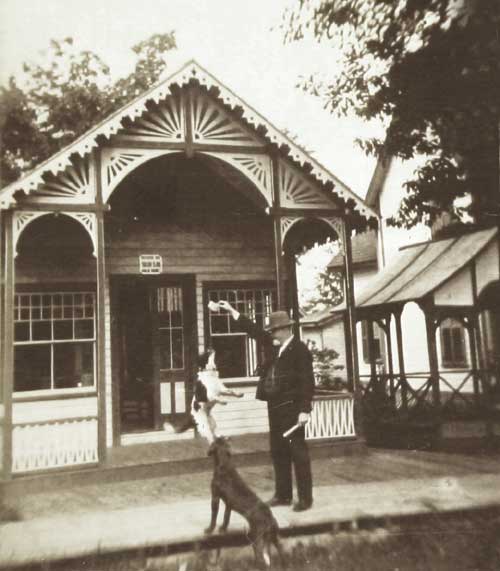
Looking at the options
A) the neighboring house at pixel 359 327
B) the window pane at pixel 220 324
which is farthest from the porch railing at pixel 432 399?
the neighboring house at pixel 359 327

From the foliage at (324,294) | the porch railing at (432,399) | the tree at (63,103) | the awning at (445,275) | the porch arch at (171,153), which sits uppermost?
the tree at (63,103)

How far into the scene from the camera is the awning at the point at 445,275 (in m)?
10.5

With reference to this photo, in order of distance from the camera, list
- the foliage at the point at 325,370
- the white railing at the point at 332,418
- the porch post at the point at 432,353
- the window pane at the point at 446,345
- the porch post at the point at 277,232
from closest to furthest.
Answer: the porch post at the point at 277,232
the white railing at the point at 332,418
the porch post at the point at 432,353
the window pane at the point at 446,345
the foliage at the point at 325,370

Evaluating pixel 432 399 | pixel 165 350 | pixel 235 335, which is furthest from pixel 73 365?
pixel 432 399

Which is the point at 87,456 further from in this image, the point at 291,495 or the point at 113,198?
the point at 113,198

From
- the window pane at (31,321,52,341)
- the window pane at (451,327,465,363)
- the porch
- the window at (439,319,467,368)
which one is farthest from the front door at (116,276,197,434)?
the window pane at (451,327,465,363)

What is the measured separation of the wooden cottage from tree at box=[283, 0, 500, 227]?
1.41 meters

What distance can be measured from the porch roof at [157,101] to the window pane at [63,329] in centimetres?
265

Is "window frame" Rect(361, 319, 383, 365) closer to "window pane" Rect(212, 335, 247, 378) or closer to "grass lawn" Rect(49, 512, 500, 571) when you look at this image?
"window pane" Rect(212, 335, 247, 378)

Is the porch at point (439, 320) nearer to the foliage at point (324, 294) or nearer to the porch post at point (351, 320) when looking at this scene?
the porch post at point (351, 320)

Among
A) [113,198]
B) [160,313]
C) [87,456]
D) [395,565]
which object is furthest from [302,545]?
[113,198]

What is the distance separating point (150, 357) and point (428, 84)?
6523 millimetres

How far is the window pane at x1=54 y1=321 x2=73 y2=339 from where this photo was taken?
10250 mm

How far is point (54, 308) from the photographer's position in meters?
10.3
